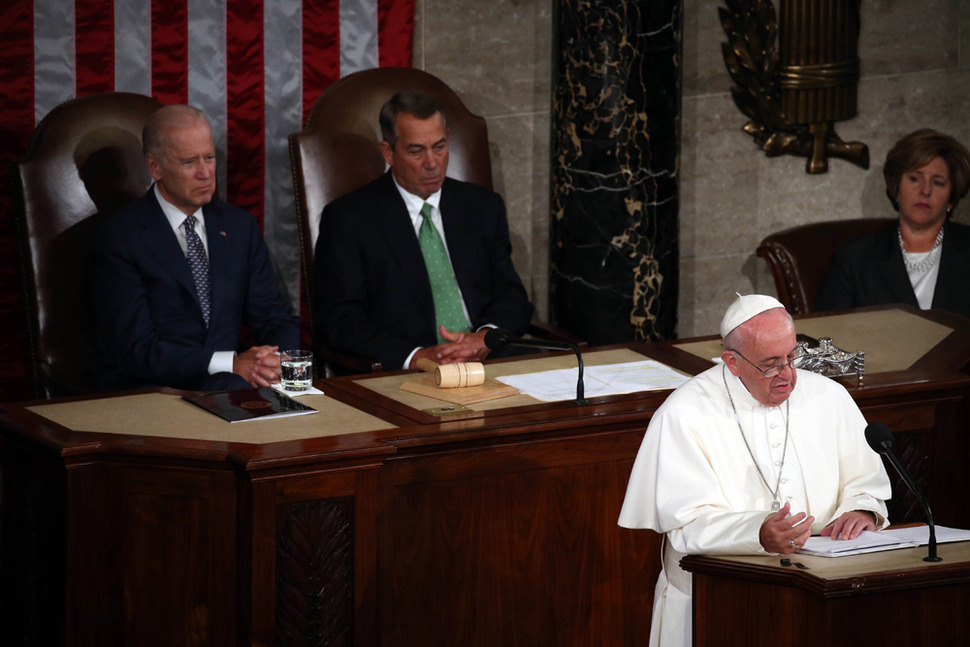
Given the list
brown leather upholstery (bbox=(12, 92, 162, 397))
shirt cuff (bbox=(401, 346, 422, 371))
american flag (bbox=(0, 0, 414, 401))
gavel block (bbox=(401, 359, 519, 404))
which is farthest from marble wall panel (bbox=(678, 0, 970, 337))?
gavel block (bbox=(401, 359, 519, 404))

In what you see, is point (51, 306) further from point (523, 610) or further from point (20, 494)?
point (523, 610)

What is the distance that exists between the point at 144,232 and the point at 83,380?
621mm

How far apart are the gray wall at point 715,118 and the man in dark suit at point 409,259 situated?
3.61 ft

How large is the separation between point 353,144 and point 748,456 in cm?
278

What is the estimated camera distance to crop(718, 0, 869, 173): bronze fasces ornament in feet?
21.2

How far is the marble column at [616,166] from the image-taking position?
19.9 ft

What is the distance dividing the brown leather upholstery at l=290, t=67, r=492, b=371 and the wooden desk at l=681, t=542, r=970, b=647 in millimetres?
3036

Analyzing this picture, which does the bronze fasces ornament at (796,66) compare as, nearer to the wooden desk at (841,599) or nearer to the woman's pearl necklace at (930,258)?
the woman's pearl necklace at (930,258)

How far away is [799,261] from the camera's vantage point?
237 inches

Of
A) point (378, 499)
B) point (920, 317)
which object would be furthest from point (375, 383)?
point (920, 317)

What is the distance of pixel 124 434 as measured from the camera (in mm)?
3566

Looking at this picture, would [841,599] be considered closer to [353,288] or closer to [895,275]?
[353,288]

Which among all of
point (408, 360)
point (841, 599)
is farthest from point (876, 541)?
point (408, 360)

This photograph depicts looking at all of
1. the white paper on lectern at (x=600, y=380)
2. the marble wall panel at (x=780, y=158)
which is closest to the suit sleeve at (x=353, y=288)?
the white paper on lectern at (x=600, y=380)
